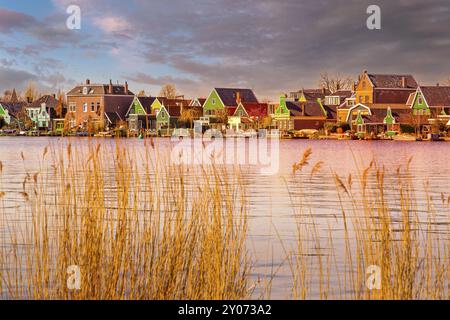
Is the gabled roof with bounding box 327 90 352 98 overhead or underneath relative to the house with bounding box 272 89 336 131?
overhead

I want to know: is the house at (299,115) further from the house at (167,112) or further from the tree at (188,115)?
the house at (167,112)

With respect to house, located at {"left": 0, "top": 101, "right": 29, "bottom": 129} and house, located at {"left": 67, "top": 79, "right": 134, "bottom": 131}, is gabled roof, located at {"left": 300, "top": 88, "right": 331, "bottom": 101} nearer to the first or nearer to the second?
house, located at {"left": 67, "top": 79, "right": 134, "bottom": 131}

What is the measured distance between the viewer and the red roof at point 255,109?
97.8m

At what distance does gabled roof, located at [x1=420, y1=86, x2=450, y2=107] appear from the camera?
89500mm

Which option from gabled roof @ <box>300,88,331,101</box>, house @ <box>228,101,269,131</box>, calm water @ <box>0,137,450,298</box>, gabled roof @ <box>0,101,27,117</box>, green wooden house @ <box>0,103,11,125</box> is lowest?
calm water @ <box>0,137,450,298</box>

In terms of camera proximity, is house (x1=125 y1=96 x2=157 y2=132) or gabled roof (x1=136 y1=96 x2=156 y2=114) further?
gabled roof (x1=136 y1=96 x2=156 y2=114)

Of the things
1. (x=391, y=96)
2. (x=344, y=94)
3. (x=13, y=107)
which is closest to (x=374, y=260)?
(x=391, y=96)

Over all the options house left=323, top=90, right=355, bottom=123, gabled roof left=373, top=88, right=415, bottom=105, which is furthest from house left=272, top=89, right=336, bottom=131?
gabled roof left=373, top=88, right=415, bottom=105

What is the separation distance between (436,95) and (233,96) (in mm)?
27695

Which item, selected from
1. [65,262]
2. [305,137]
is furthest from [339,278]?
[305,137]

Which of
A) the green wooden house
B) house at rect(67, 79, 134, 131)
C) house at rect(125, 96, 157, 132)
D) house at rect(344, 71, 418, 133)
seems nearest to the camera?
house at rect(344, 71, 418, 133)

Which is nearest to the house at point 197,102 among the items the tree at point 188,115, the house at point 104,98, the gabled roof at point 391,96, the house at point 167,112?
the house at point 167,112

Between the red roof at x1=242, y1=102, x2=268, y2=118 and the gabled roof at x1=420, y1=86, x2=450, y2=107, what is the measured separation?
22.3 m
